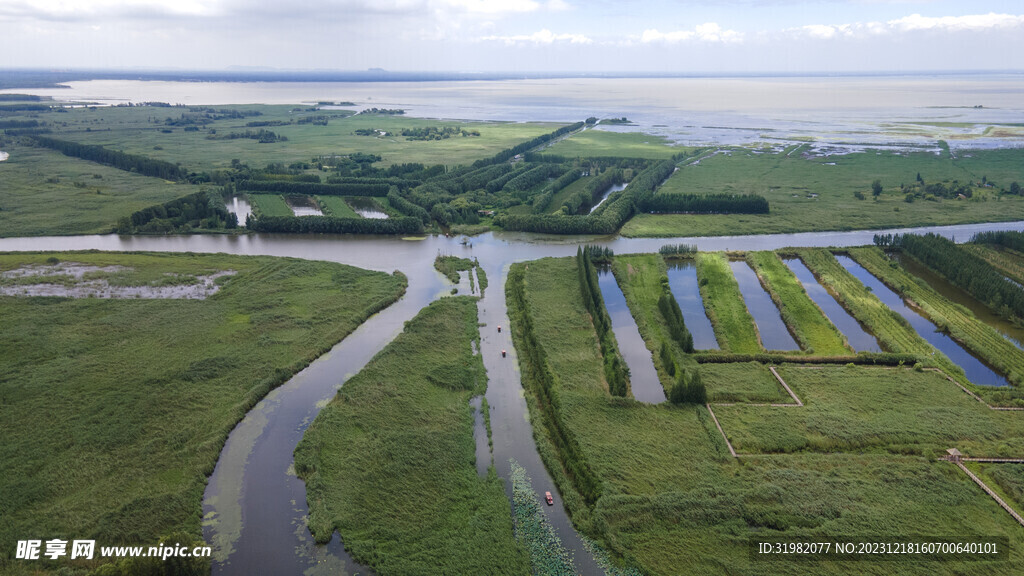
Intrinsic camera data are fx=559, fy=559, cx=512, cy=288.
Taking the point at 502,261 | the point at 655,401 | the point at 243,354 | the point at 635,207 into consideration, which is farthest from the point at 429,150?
the point at 655,401

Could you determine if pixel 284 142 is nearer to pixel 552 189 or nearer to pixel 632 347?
pixel 552 189

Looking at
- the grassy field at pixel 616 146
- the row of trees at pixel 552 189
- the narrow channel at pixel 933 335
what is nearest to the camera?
the narrow channel at pixel 933 335

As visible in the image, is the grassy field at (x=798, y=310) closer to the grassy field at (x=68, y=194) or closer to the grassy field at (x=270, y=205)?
the grassy field at (x=270, y=205)

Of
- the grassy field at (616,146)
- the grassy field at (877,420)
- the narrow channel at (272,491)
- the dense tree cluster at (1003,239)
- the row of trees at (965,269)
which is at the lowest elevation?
the narrow channel at (272,491)

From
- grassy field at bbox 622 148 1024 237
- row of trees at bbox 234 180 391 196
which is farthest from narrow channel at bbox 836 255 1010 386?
row of trees at bbox 234 180 391 196

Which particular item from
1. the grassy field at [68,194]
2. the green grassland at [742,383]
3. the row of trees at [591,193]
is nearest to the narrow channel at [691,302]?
the green grassland at [742,383]
